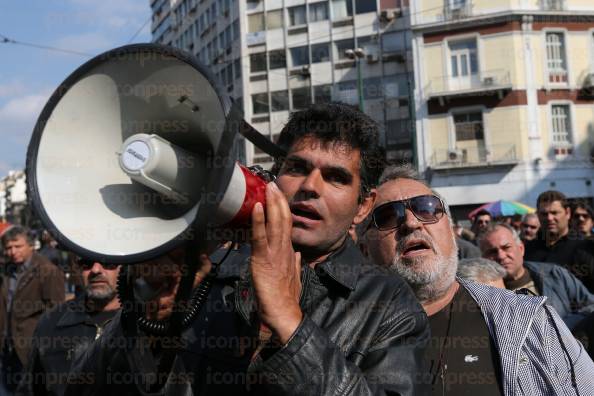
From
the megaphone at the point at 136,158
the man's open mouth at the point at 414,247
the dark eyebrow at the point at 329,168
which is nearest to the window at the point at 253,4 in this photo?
the man's open mouth at the point at 414,247

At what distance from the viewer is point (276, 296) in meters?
1.33

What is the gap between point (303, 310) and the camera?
1.58 metres

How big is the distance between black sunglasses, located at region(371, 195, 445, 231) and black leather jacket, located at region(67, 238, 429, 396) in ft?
2.57

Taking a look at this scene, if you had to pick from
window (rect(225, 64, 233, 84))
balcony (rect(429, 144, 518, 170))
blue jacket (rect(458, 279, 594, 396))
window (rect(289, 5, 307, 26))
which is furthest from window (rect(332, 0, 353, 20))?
blue jacket (rect(458, 279, 594, 396))

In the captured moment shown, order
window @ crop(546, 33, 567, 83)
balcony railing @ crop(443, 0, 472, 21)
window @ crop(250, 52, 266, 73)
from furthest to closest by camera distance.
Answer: window @ crop(250, 52, 266, 73) < window @ crop(546, 33, 567, 83) < balcony railing @ crop(443, 0, 472, 21)

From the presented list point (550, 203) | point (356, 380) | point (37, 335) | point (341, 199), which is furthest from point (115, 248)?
point (550, 203)

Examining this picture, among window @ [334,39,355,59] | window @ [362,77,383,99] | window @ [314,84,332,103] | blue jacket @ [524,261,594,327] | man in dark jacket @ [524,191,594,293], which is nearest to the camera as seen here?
blue jacket @ [524,261,594,327]

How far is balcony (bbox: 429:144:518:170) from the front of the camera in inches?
981

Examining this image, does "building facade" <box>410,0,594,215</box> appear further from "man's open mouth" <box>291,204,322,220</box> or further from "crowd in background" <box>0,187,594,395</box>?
"man's open mouth" <box>291,204,322,220</box>

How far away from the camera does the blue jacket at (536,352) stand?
2029 millimetres

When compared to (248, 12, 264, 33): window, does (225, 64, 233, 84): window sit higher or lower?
lower

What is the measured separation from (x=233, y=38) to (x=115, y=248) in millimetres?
35389

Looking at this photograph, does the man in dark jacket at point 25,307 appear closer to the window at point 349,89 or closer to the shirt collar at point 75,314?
the shirt collar at point 75,314

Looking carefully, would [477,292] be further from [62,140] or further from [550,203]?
[550,203]
